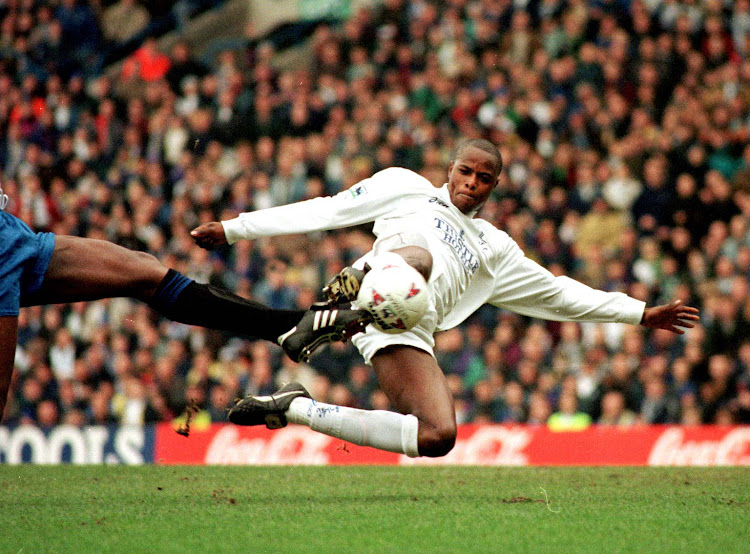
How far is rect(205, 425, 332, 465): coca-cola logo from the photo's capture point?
35.0 ft

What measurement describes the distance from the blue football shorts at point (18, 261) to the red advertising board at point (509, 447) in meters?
5.26

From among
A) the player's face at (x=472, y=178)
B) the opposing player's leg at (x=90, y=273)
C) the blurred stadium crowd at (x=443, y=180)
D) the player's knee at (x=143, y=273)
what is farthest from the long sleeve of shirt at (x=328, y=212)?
the blurred stadium crowd at (x=443, y=180)

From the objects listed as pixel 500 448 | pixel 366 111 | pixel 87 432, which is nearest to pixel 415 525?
pixel 500 448

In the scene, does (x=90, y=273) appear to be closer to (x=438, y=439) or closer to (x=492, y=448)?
(x=438, y=439)

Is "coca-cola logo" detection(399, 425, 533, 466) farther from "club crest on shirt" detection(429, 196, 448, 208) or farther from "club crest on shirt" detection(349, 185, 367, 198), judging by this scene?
"club crest on shirt" detection(349, 185, 367, 198)

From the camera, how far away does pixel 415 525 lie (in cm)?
494

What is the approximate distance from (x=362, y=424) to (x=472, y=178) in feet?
5.03

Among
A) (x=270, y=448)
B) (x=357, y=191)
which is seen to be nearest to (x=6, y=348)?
(x=357, y=191)

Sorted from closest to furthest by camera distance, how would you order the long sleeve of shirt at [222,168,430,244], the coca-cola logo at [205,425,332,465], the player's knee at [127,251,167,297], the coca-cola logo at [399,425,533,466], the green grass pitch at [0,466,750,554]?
the green grass pitch at [0,466,750,554] < the player's knee at [127,251,167,297] < the long sleeve of shirt at [222,168,430,244] < the coca-cola logo at [399,425,533,466] < the coca-cola logo at [205,425,332,465]

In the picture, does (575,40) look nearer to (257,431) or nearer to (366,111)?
(366,111)

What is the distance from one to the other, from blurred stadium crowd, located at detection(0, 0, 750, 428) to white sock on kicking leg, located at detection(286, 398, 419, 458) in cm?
560

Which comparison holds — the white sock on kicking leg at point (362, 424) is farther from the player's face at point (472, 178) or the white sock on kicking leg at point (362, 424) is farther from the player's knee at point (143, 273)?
the player's face at point (472, 178)

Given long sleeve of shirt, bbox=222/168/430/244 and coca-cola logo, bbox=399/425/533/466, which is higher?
long sleeve of shirt, bbox=222/168/430/244

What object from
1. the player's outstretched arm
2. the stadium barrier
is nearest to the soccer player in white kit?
the player's outstretched arm
